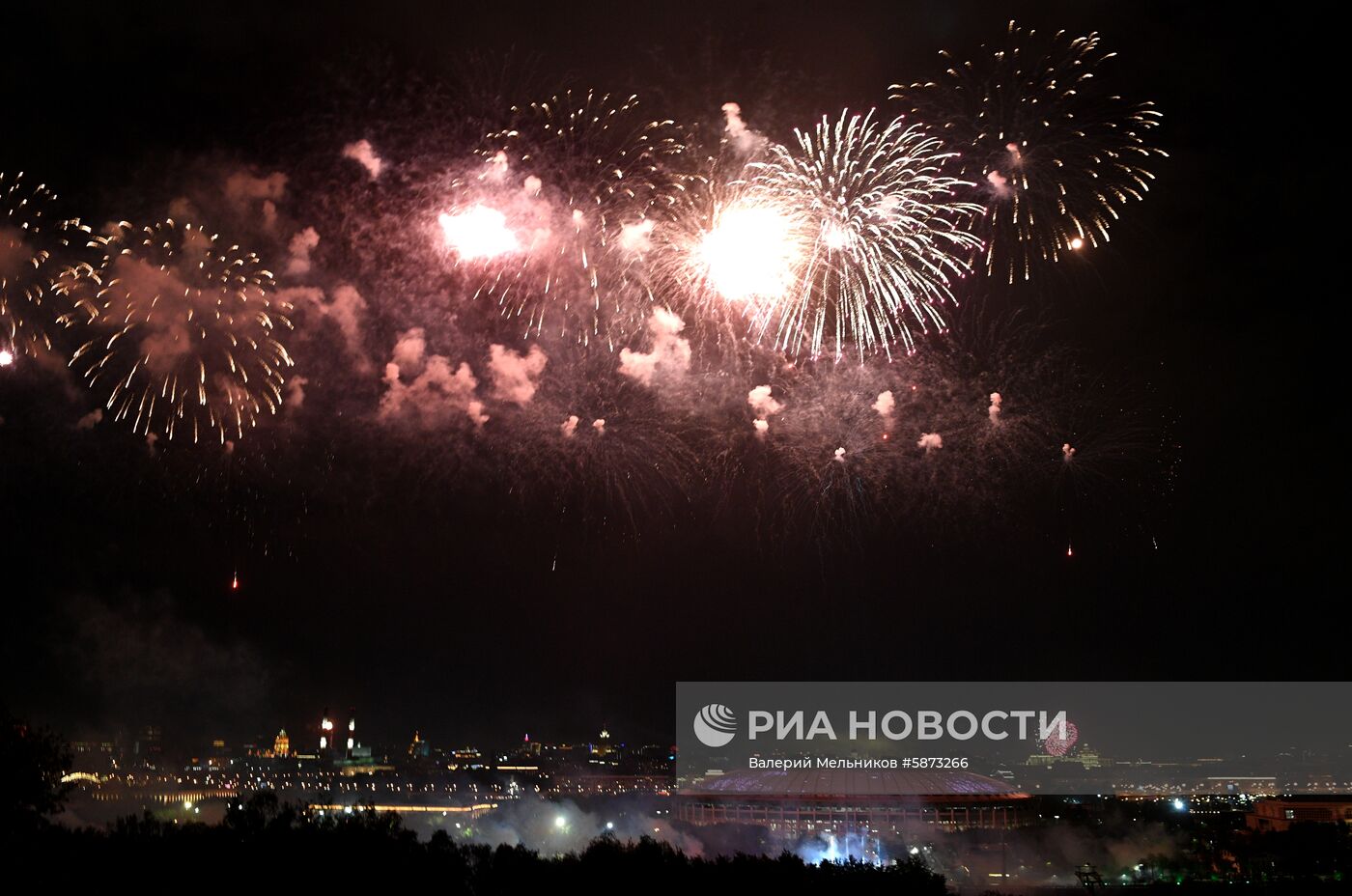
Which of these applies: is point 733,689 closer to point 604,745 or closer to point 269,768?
point 604,745

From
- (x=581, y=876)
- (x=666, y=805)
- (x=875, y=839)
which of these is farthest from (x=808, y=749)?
(x=581, y=876)

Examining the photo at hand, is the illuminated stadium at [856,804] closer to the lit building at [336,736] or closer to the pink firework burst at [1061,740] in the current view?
the pink firework burst at [1061,740]

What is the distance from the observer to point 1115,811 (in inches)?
2152

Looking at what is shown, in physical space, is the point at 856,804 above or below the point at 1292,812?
above

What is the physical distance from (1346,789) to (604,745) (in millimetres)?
54683

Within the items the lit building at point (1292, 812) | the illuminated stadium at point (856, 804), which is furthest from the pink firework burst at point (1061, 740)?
the lit building at point (1292, 812)

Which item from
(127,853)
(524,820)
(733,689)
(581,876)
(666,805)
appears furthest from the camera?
(666,805)

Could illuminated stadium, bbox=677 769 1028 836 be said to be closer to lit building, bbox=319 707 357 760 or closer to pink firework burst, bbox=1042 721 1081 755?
pink firework burst, bbox=1042 721 1081 755

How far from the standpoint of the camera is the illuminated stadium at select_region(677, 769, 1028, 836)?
50.9m

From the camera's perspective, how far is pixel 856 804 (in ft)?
174

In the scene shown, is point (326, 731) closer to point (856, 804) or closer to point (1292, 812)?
point (856, 804)

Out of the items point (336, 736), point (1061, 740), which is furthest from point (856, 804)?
point (336, 736)

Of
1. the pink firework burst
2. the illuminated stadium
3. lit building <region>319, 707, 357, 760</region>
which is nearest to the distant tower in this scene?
lit building <region>319, 707, 357, 760</region>

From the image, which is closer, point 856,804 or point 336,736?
point 856,804
